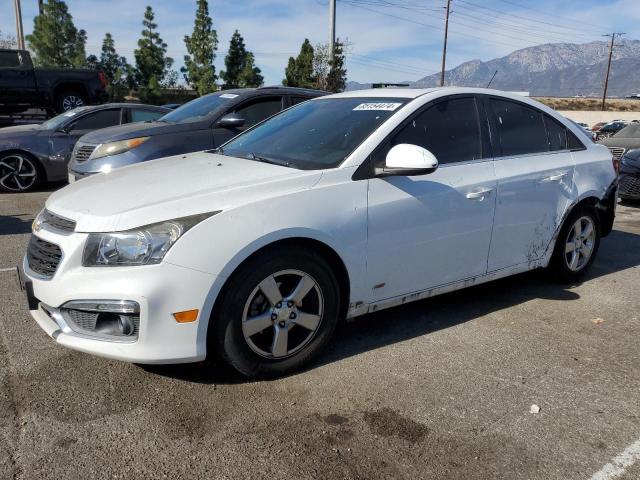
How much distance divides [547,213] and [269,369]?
2.56m

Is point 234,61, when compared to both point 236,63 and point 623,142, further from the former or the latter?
point 623,142

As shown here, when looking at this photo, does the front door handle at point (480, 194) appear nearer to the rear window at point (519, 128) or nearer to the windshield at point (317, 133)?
the rear window at point (519, 128)

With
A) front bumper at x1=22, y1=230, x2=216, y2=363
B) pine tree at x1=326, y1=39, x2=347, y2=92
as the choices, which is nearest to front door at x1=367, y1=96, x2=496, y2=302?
front bumper at x1=22, y1=230, x2=216, y2=363

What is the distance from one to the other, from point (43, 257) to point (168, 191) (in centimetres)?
74

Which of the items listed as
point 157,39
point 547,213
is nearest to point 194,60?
point 157,39

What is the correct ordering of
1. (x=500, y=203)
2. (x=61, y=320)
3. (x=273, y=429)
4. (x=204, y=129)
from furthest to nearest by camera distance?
(x=204, y=129), (x=500, y=203), (x=61, y=320), (x=273, y=429)

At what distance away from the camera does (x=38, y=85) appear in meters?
14.5

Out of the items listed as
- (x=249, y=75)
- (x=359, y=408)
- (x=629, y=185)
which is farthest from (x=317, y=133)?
(x=249, y=75)

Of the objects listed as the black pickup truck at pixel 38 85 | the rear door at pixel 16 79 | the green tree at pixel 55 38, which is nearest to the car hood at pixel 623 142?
the black pickup truck at pixel 38 85

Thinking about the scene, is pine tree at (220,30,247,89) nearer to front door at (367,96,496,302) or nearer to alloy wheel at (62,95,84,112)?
alloy wheel at (62,95,84,112)

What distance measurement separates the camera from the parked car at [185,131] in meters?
6.36

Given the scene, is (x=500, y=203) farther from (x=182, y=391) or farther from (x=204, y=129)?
(x=204, y=129)

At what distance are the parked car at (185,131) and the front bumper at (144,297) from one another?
3.77 meters

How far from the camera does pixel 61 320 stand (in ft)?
9.12
